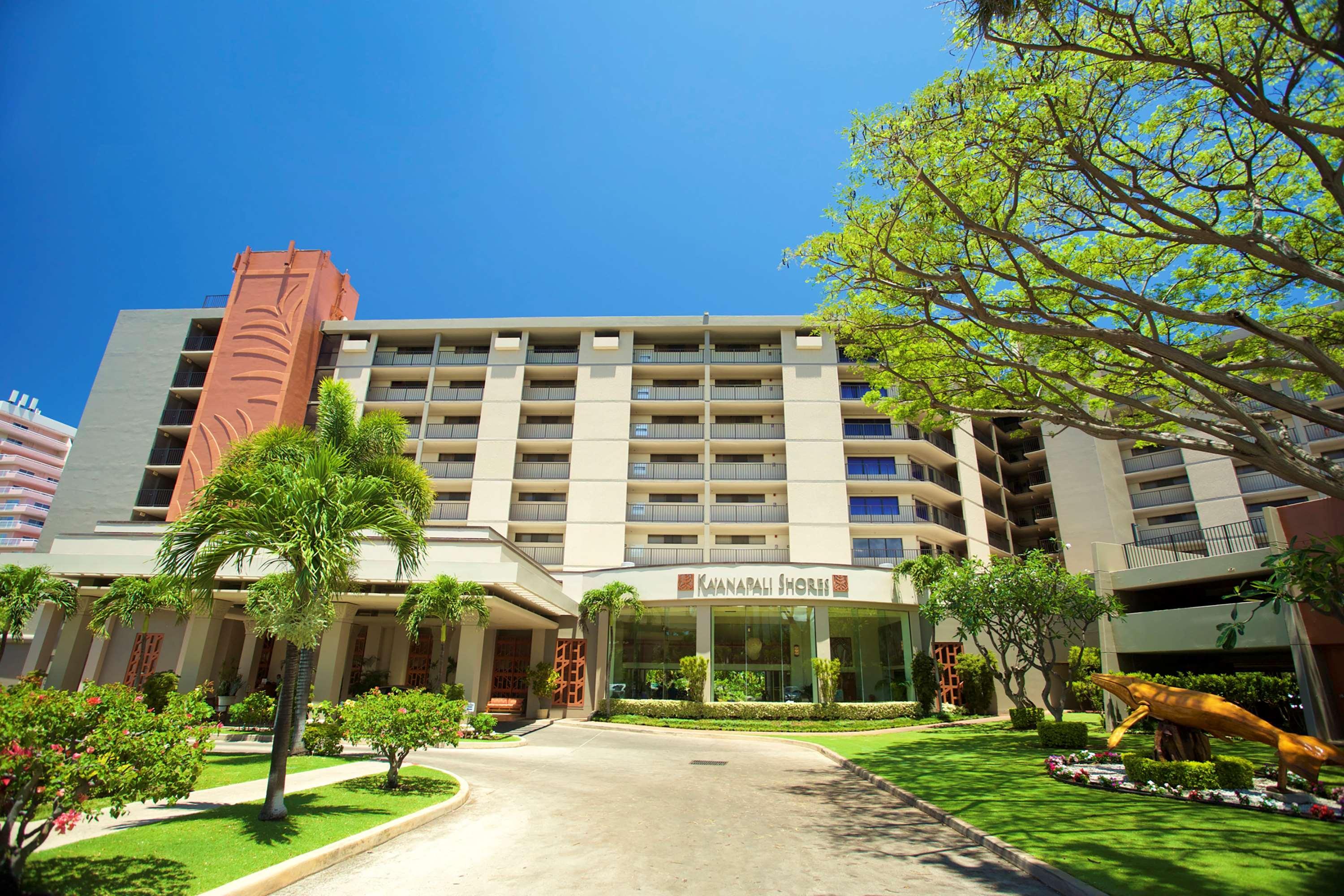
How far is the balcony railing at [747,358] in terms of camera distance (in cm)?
4169

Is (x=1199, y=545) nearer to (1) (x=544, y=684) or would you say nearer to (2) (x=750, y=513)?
(2) (x=750, y=513)

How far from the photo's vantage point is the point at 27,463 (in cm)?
10088

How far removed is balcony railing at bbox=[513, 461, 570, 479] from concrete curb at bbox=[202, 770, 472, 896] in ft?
97.5

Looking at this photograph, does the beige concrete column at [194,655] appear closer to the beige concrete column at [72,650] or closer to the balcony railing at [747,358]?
the beige concrete column at [72,650]

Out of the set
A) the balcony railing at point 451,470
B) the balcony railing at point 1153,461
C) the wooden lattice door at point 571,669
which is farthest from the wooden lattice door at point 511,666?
the balcony railing at point 1153,461

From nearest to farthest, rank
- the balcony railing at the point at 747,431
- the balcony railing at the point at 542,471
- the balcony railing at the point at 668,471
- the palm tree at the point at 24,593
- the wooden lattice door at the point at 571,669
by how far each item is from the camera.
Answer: the palm tree at the point at 24,593
the wooden lattice door at the point at 571,669
the balcony railing at the point at 668,471
the balcony railing at the point at 747,431
the balcony railing at the point at 542,471

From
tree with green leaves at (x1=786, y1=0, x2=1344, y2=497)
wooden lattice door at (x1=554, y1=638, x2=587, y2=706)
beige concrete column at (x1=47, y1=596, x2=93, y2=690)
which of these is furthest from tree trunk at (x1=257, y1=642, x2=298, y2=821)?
beige concrete column at (x1=47, y1=596, x2=93, y2=690)

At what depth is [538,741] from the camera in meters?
21.7

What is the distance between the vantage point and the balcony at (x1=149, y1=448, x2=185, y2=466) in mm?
41781

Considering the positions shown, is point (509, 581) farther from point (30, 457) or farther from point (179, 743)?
point (30, 457)

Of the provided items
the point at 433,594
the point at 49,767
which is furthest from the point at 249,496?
the point at 433,594

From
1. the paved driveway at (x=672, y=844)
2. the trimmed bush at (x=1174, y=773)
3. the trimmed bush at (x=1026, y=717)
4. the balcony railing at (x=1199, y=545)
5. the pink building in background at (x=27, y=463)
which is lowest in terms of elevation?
the paved driveway at (x=672, y=844)

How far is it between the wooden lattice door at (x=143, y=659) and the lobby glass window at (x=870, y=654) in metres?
27.8

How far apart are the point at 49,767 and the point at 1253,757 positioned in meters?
21.5
